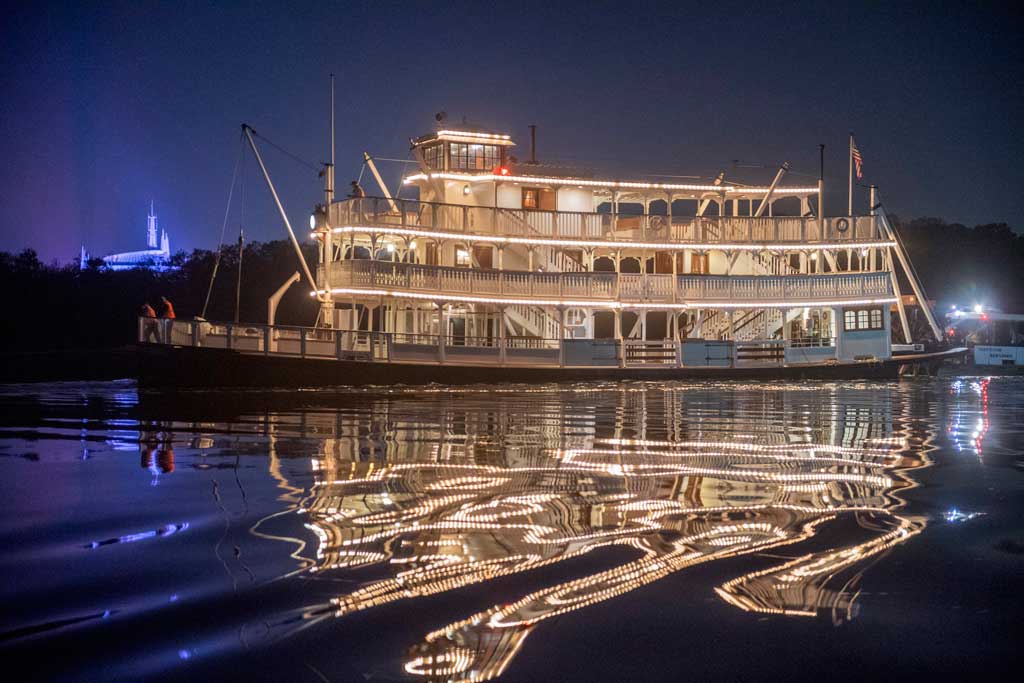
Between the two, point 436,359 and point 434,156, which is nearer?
point 436,359

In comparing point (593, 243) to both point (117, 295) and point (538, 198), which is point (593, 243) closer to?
point (538, 198)

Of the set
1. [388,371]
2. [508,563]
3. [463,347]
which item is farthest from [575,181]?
[508,563]

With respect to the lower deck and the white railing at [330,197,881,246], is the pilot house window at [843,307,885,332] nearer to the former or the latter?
the lower deck

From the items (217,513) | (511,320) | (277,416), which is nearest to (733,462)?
(217,513)

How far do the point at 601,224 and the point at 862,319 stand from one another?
1077cm

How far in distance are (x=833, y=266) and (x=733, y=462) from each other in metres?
30.0

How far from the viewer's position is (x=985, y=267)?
11400 cm

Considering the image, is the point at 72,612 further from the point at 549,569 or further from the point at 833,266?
the point at 833,266

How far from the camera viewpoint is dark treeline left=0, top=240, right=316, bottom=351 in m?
71.6

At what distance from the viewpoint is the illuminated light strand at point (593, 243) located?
1246 inches

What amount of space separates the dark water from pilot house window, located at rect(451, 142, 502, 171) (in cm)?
2673

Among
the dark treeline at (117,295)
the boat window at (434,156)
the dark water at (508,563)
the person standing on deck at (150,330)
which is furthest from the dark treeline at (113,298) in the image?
the dark water at (508,563)

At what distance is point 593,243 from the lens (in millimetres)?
33719

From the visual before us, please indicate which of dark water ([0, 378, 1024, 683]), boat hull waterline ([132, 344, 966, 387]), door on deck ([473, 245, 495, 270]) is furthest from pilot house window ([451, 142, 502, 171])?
dark water ([0, 378, 1024, 683])
